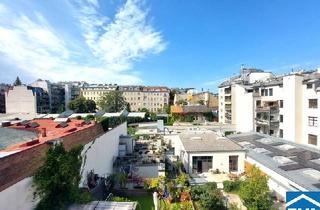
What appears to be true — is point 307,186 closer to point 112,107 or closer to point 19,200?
point 19,200

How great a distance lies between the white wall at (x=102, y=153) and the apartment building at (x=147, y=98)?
3128 inches

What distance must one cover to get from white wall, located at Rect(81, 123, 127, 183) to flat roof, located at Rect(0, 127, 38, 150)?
4.03 m

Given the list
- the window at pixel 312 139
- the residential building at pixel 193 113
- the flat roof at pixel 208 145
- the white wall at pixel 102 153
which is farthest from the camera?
the residential building at pixel 193 113

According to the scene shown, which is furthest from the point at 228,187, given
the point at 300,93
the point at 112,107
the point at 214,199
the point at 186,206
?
the point at 112,107

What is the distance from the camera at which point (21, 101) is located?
8600cm

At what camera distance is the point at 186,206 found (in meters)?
17.0

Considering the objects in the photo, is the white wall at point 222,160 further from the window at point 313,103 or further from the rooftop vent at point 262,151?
the window at point 313,103

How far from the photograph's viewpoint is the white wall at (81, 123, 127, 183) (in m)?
18.9

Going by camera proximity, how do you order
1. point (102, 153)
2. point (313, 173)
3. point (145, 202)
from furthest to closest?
point (102, 153)
point (145, 202)
point (313, 173)

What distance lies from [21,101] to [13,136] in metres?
79.5

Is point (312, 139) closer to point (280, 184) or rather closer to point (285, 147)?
point (285, 147)

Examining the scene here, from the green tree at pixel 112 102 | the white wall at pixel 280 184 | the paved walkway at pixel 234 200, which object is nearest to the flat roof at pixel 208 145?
the white wall at pixel 280 184

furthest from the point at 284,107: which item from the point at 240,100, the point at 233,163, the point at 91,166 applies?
the point at 91,166

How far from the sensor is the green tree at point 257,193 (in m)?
15.6
